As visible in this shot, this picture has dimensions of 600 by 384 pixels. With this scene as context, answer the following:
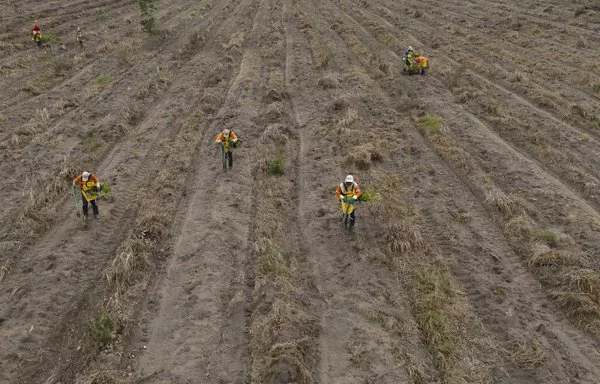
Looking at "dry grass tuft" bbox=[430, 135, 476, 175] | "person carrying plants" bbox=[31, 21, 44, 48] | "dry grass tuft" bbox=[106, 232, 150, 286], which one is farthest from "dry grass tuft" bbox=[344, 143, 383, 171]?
"person carrying plants" bbox=[31, 21, 44, 48]

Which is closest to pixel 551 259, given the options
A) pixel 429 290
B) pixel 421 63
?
pixel 429 290

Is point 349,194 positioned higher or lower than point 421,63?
lower

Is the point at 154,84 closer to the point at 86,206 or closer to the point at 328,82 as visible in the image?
the point at 328,82

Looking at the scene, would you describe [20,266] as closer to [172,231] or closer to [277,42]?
[172,231]

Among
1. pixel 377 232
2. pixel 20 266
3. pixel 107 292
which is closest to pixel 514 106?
pixel 377 232

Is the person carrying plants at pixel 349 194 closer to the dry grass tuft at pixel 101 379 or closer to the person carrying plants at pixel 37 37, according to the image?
the dry grass tuft at pixel 101 379
